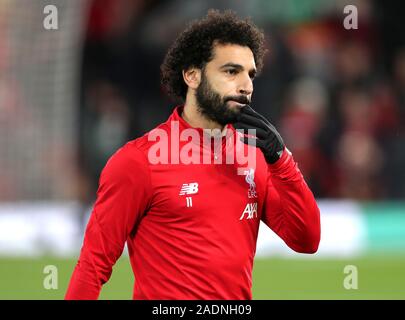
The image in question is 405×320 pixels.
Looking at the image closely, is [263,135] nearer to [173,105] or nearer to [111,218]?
[111,218]

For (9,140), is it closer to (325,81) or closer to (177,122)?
(325,81)

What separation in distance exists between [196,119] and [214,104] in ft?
0.57

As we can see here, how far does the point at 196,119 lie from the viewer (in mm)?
4547

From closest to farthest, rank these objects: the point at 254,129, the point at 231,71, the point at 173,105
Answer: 1. the point at 254,129
2. the point at 231,71
3. the point at 173,105

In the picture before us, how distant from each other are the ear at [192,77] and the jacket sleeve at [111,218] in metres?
Answer: 0.52

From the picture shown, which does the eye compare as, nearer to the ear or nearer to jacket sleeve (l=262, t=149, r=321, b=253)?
the ear

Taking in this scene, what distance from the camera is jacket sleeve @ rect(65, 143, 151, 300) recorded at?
411 centimetres

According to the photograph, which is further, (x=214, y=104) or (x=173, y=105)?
(x=173, y=105)

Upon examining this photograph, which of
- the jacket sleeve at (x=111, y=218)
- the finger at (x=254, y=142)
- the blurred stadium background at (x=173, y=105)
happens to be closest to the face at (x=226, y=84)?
the finger at (x=254, y=142)

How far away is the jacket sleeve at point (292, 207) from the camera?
4.30 metres

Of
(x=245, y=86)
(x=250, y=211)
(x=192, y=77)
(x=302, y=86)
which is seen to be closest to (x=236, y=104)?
(x=245, y=86)

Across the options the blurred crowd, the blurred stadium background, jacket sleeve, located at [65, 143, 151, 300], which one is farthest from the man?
the blurred crowd

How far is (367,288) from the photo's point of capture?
1002 centimetres

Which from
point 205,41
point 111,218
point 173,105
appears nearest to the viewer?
point 111,218
